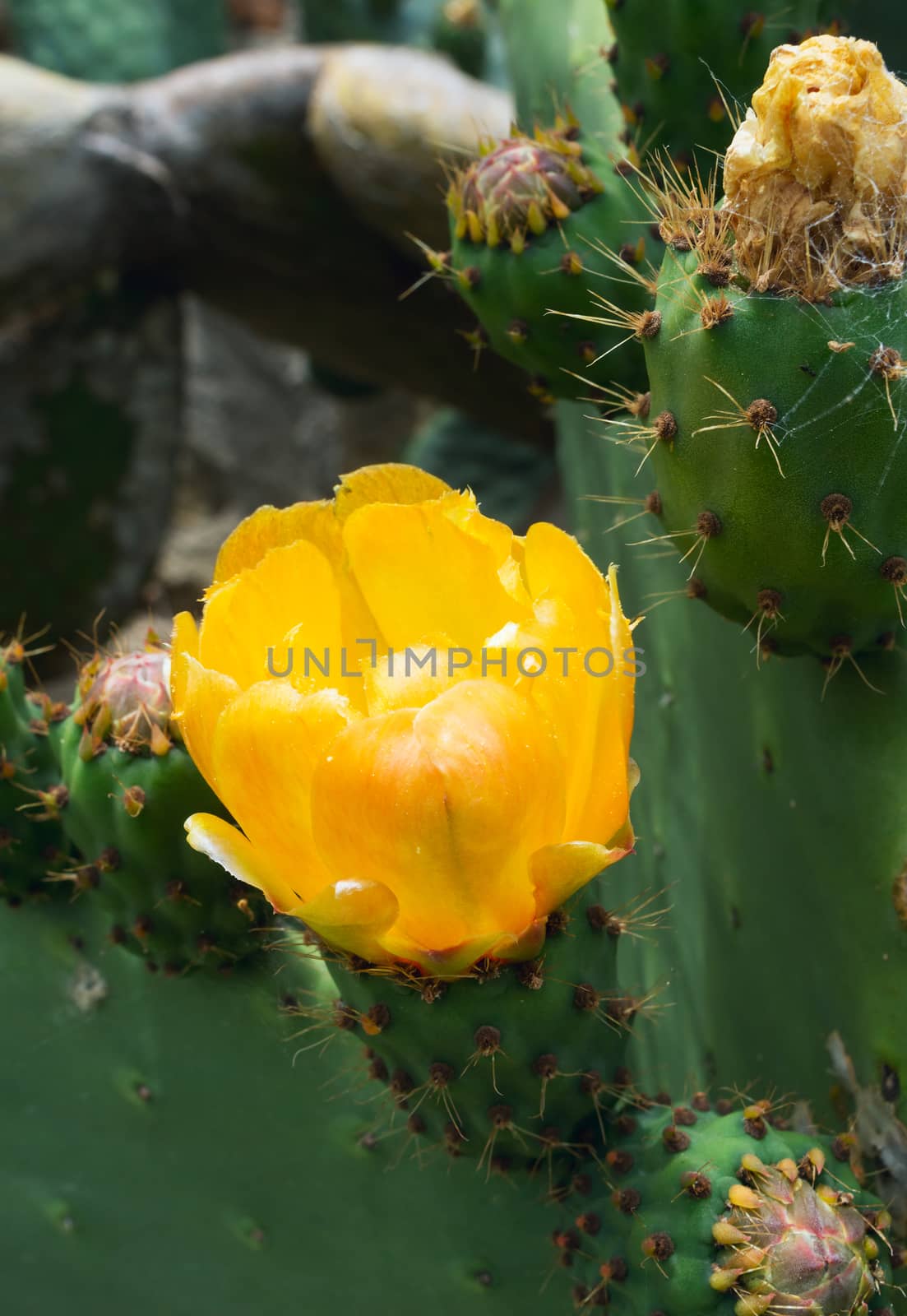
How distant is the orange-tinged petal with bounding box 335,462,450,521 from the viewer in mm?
891

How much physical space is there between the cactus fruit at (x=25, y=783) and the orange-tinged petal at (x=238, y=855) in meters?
0.39

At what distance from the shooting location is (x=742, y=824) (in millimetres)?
1292

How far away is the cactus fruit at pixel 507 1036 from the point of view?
816 mm

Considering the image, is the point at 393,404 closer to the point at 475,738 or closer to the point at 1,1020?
the point at 1,1020

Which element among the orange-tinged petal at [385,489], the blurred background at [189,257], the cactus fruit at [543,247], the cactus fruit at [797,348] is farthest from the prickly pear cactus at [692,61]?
the blurred background at [189,257]

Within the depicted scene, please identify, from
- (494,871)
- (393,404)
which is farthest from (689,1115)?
(393,404)

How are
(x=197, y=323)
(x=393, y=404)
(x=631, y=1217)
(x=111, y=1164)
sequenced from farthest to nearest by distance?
1. (x=197, y=323)
2. (x=393, y=404)
3. (x=111, y=1164)
4. (x=631, y=1217)

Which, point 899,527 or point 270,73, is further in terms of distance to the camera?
point 270,73

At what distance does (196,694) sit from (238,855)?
98 mm

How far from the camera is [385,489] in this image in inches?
35.2

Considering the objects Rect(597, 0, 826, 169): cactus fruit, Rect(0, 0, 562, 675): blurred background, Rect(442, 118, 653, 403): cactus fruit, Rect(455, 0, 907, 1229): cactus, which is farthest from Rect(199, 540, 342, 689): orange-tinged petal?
Rect(0, 0, 562, 675): blurred background

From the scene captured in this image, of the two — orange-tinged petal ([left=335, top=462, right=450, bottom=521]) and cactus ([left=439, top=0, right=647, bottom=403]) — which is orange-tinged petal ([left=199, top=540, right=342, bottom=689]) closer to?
orange-tinged petal ([left=335, top=462, right=450, bottom=521])

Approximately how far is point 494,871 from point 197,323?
6164 mm

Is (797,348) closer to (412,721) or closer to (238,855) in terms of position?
(412,721)
